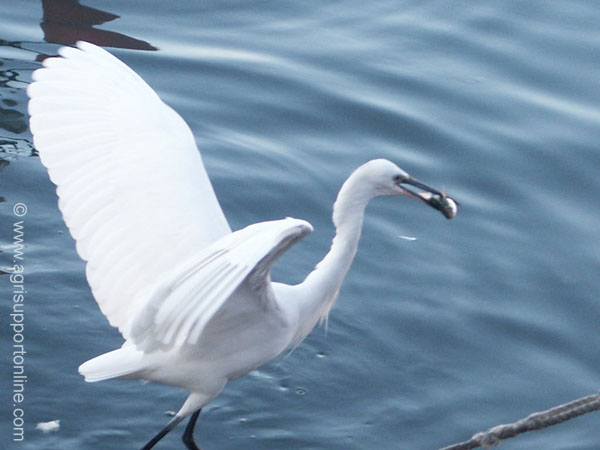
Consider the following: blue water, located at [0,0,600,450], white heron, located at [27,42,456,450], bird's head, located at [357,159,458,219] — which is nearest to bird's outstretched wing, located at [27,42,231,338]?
white heron, located at [27,42,456,450]

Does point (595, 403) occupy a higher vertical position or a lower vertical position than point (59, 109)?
lower

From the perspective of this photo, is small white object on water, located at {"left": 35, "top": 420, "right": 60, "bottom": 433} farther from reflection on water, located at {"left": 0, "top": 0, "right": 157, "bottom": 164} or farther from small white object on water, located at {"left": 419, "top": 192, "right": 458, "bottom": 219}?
reflection on water, located at {"left": 0, "top": 0, "right": 157, "bottom": 164}

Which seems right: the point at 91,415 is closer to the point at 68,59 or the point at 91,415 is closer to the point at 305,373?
the point at 305,373

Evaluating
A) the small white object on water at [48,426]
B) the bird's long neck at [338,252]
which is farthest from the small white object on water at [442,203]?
the small white object on water at [48,426]

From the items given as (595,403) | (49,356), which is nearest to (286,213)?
(49,356)

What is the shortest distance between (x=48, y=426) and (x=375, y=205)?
2.62 m

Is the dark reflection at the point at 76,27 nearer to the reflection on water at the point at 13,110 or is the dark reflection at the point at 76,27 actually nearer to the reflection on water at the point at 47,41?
the reflection on water at the point at 47,41

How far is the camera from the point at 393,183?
429cm

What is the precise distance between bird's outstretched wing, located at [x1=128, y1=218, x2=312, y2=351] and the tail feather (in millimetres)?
724

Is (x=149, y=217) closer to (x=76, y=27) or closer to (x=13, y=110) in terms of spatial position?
(x=13, y=110)

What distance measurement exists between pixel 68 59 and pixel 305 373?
71.0 inches

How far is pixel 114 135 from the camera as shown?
14.5 ft

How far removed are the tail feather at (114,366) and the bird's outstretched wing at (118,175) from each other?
0.10 metres

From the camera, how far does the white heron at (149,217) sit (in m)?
4.15
